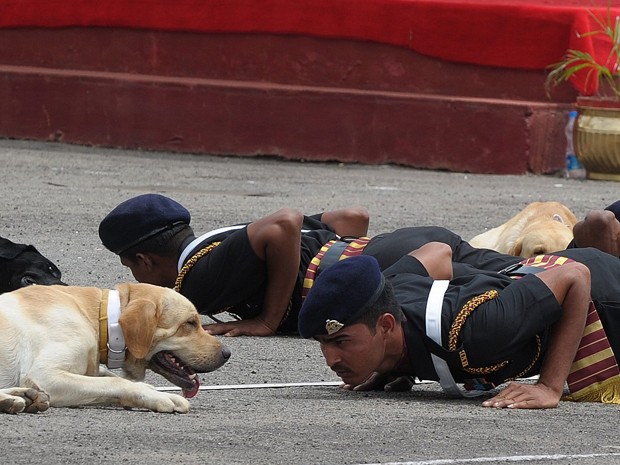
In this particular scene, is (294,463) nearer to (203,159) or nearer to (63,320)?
(63,320)

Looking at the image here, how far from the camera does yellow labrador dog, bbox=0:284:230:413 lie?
5.64m

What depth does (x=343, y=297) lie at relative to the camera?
5.89 meters

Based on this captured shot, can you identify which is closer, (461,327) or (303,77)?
(461,327)

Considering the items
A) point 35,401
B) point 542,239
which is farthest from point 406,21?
point 35,401

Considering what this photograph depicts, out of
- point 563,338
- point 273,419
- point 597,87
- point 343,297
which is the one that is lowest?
point 597,87

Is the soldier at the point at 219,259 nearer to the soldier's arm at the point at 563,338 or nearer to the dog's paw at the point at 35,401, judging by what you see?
the soldier's arm at the point at 563,338

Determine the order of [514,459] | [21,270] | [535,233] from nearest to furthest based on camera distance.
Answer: [514,459], [21,270], [535,233]

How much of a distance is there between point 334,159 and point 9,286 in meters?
9.49

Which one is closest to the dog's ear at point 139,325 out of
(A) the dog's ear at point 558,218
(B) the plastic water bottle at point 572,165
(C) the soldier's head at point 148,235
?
(C) the soldier's head at point 148,235

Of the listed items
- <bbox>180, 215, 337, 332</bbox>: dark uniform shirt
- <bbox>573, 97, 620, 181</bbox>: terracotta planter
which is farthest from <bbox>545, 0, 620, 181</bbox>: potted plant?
<bbox>180, 215, 337, 332</bbox>: dark uniform shirt

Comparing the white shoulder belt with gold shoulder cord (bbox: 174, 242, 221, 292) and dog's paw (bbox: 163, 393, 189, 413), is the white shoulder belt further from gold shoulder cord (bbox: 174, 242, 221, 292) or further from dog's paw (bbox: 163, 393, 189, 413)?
gold shoulder cord (bbox: 174, 242, 221, 292)

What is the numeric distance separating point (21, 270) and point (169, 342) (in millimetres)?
1876

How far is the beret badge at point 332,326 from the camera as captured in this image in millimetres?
5895

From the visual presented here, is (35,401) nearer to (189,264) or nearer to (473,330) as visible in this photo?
(473,330)
